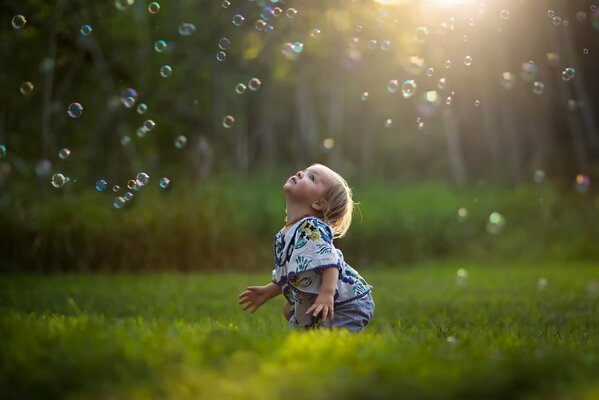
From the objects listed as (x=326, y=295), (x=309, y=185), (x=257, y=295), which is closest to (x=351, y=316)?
(x=326, y=295)

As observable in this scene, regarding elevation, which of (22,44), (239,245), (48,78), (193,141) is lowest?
(239,245)

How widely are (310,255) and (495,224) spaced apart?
1023 cm

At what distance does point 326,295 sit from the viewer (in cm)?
373

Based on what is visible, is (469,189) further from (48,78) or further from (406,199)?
(48,78)

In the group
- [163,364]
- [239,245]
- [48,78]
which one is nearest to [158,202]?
[239,245]

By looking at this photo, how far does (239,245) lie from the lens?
1052 cm

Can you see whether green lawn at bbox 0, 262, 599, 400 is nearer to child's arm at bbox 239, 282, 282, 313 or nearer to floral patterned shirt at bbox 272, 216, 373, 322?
floral patterned shirt at bbox 272, 216, 373, 322

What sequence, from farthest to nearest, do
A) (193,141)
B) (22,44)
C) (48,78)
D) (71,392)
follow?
(193,141) < (22,44) < (48,78) < (71,392)

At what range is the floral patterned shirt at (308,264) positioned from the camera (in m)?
3.86

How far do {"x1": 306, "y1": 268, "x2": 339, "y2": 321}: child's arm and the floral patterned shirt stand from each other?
0.04 m

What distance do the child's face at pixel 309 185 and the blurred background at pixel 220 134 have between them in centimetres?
183

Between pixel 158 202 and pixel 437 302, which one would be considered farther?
pixel 158 202

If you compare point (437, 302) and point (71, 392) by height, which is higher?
point (71, 392)

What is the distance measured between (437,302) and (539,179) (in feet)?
34.3
